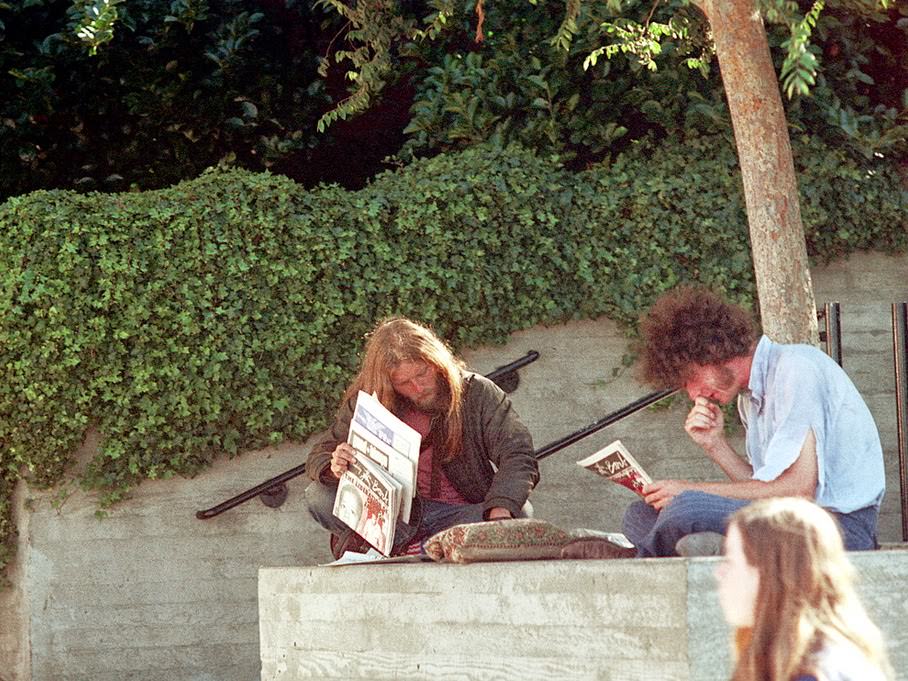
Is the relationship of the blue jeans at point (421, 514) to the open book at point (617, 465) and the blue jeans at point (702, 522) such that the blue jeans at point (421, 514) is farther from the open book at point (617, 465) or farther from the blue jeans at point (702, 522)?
the blue jeans at point (702, 522)

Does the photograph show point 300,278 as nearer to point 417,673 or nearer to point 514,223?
point 514,223

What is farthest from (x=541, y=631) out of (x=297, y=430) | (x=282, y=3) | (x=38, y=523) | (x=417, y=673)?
(x=282, y=3)

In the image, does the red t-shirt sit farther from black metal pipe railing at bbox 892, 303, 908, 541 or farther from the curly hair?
black metal pipe railing at bbox 892, 303, 908, 541

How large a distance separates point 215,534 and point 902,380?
10.9 ft

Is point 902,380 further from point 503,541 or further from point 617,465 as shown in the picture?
point 503,541

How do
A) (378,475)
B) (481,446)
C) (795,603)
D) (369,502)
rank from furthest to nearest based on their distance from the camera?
(481,446) → (369,502) → (378,475) → (795,603)

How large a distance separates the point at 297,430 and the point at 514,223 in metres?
1.52

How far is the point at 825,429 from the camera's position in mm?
3898

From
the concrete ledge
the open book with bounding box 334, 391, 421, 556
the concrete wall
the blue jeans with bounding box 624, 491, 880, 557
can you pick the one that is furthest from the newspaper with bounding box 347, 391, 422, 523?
the concrete wall

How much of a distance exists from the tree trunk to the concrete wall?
129 cm

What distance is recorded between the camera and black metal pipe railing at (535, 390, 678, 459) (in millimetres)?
6344

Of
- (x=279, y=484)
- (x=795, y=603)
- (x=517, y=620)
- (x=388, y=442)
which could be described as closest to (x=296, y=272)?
(x=279, y=484)

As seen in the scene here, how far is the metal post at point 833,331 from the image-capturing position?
5512mm

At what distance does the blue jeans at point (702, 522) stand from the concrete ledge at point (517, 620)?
1.27ft
